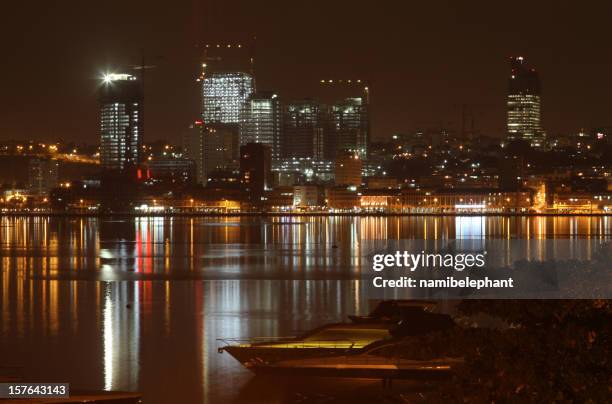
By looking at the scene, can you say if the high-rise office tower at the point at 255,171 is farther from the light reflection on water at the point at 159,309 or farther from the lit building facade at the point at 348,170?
the light reflection on water at the point at 159,309

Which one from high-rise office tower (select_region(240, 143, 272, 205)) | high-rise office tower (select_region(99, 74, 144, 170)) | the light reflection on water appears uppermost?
high-rise office tower (select_region(99, 74, 144, 170))

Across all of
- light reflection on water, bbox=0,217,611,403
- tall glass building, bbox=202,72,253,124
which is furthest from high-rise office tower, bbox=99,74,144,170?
light reflection on water, bbox=0,217,611,403

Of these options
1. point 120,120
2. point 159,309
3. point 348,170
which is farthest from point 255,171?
point 159,309

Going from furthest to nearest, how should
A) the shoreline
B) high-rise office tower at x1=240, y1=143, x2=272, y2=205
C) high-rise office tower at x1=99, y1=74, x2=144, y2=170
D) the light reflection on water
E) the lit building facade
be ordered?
high-rise office tower at x1=99, y1=74, x2=144, y2=170, the lit building facade, high-rise office tower at x1=240, y1=143, x2=272, y2=205, the shoreline, the light reflection on water

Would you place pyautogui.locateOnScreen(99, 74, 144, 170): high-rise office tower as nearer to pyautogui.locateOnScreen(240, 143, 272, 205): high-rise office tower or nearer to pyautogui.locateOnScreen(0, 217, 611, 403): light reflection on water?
pyautogui.locateOnScreen(240, 143, 272, 205): high-rise office tower

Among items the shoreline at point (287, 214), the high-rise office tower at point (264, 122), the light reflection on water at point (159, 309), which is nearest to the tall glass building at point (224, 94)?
the high-rise office tower at point (264, 122)
